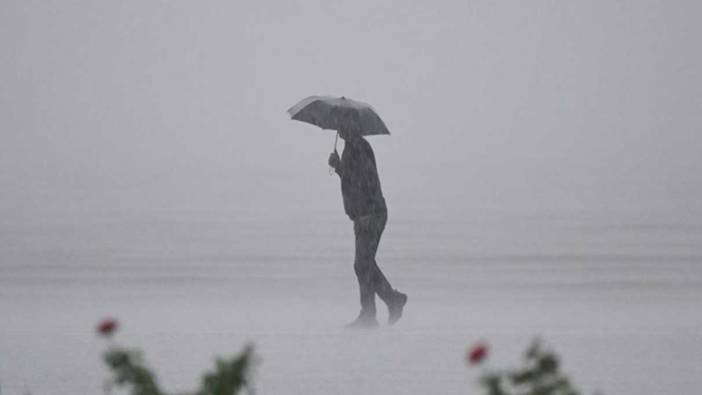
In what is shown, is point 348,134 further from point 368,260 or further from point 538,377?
point 538,377

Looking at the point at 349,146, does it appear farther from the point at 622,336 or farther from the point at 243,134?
the point at 243,134

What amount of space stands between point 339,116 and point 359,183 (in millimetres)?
590

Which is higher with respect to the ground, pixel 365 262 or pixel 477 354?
pixel 477 354

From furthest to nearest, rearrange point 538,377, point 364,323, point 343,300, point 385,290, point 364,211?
point 343,300 → point 385,290 → point 364,211 → point 364,323 → point 538,377

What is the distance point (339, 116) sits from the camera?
13.1 m

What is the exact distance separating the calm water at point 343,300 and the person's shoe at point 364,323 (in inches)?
8.6

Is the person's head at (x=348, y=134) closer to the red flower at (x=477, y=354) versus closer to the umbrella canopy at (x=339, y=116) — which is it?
the umbrella canopy at (x=339, y=116)

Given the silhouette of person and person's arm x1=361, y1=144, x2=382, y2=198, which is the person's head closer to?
the silhouette of person

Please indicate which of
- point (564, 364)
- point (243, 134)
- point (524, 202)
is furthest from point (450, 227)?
point (243, 134)

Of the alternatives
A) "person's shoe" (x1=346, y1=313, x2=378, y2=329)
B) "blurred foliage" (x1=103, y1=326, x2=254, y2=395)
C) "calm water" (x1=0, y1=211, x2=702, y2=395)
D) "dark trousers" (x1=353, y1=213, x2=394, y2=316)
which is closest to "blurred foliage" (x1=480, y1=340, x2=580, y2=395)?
"blurred foliage" (x1=103, y1=326, x2=254, y2=395)

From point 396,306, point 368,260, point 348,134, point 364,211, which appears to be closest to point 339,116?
point 348,134

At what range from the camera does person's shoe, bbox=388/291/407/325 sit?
510 inches

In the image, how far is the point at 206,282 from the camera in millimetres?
17250

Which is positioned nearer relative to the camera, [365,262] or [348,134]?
[365,262]
